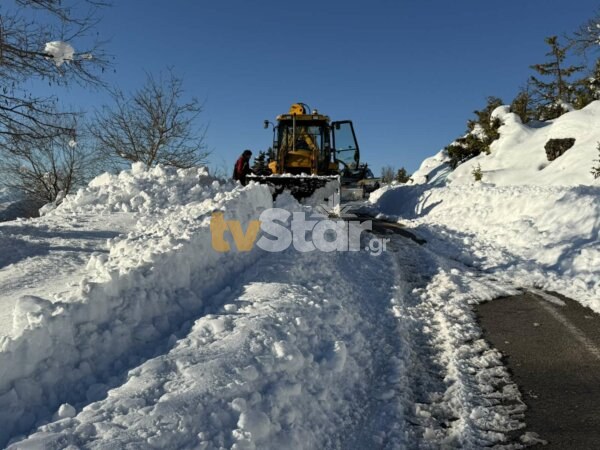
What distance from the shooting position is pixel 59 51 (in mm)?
7492

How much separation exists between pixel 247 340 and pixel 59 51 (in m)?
6.89

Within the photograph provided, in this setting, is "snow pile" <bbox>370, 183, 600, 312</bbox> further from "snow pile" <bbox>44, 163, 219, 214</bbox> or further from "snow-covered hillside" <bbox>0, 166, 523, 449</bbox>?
"snow pile" <bbox>44, 163, 219, 214</bbox>

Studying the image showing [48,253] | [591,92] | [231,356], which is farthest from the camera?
[591,92]

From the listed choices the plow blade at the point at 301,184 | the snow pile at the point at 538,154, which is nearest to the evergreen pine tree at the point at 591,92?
the snow pile at the point at 538,154

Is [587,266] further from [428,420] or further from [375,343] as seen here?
[428,420]

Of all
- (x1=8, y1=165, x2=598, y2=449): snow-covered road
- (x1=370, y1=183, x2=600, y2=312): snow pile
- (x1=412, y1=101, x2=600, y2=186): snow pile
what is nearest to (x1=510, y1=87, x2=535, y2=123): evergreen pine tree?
(x1=412, y1=101, x2=600, y2=186): snow pile

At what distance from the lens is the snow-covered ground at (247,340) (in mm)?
2689

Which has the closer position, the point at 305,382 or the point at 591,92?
the point at 305,382

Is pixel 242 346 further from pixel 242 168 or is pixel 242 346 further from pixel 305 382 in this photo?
pixel 242 168

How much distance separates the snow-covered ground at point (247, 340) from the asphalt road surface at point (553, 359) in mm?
191

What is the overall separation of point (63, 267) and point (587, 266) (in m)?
8.13

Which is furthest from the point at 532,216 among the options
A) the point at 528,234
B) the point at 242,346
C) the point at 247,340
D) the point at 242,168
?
the point at 242,346

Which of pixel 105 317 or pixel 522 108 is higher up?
pixel 522 108

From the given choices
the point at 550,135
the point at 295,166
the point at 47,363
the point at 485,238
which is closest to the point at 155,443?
the point at 47,363
